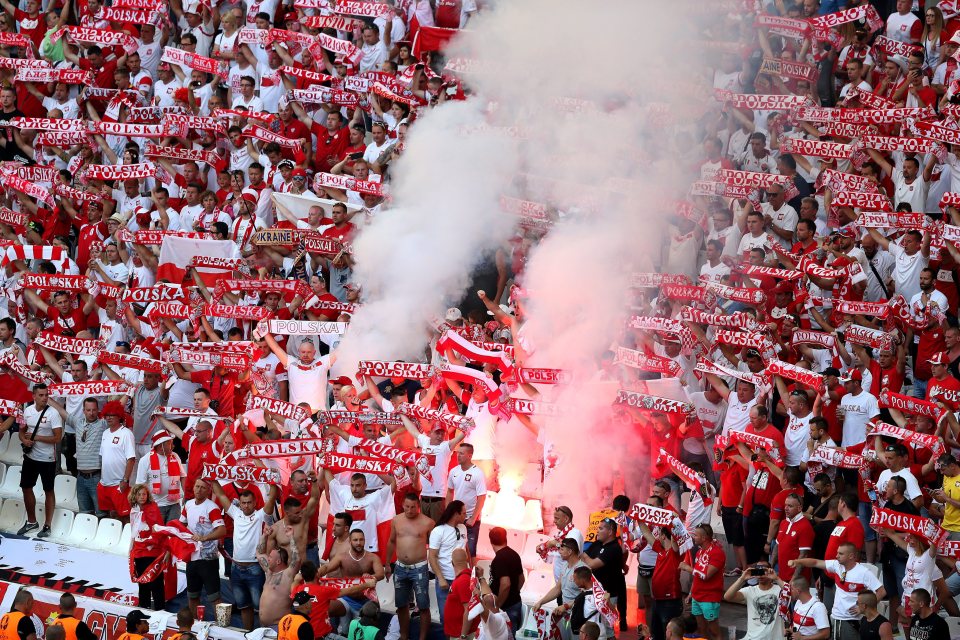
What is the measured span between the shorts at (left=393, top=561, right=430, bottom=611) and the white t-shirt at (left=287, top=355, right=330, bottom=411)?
9.67ft

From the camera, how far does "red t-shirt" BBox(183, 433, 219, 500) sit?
16.0 meters

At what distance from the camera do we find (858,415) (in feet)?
48.9

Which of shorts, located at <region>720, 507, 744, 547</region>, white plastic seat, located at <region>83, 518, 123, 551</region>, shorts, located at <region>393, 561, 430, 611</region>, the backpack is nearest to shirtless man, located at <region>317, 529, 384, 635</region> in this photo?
shorts, located at <region>393, 561, 430, 611</region>

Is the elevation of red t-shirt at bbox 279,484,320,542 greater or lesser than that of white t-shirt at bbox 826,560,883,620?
lesser

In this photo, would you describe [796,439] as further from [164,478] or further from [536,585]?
A: [164,478]

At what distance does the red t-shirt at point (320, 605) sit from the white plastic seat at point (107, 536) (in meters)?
3.22

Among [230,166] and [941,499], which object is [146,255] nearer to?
[230,166]

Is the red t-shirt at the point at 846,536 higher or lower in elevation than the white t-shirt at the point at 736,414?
lower

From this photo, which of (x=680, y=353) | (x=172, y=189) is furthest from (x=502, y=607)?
(x=172, y=189)

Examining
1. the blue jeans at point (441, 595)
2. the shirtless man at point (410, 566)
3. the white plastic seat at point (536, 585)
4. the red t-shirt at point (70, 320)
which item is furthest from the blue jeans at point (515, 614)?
the red t-shirt at point (70, 320)

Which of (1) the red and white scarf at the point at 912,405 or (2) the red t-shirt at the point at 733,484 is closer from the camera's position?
(1) the red and white scarf at the point at 912,405

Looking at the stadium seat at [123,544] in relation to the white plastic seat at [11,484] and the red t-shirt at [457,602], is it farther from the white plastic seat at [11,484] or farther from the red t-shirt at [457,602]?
the red t-shirt at [457,602]

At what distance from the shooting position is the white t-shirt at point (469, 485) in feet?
49.5

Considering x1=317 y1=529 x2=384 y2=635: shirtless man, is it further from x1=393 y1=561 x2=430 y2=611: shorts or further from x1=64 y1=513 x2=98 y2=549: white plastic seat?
x1=64 y1=513 x2=98 y2=549: white plastic seat
